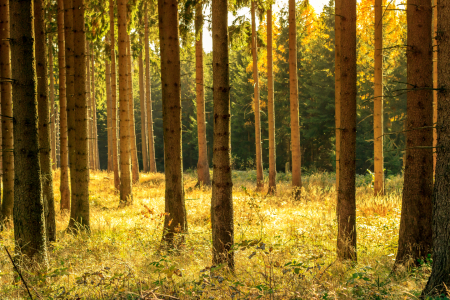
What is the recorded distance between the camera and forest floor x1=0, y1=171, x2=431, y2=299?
12.2 feet

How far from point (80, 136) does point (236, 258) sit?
174 inches

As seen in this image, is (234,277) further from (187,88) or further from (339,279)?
(187,88)

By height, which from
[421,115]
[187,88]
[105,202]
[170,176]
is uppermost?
[187,88]

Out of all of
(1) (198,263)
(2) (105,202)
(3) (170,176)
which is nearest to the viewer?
(1) (198,263)

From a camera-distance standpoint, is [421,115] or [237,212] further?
[237,212]

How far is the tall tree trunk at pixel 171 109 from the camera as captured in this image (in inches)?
244

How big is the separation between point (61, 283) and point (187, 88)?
40280 millimetres

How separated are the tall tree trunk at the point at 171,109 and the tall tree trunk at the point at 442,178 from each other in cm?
410

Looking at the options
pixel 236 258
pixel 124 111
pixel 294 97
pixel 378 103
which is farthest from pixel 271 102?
pixel 236 258

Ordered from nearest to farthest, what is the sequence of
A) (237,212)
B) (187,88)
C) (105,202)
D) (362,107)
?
1. (237,212)
2. (105,202)
3. (362,107)
4. (187,88)

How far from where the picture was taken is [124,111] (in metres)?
10.1

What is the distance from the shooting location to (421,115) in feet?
15.2

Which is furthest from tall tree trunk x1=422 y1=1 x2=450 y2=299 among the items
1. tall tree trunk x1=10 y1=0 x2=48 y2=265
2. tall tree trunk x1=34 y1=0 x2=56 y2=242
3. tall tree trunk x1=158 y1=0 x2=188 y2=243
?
tall tree trunk x1=34 y1=0 x2=56 y2=242

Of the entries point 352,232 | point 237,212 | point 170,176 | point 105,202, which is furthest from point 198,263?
point 105,202
